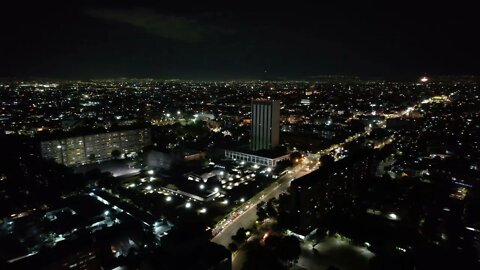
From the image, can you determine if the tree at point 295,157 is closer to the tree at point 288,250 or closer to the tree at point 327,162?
the tree at point 327,162

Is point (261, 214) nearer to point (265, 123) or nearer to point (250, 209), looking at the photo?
point (250, 209)

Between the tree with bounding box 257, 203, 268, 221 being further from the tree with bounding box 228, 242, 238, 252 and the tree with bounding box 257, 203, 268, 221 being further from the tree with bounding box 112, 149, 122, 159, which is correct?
the tree with bounding box 112, 149, 122, 159

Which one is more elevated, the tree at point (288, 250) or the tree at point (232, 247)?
the tree at point (288, 250)

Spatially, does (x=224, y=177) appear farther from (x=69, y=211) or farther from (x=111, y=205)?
(x=69, y=211)

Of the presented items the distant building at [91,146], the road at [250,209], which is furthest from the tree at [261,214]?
the distant building at [91,146]

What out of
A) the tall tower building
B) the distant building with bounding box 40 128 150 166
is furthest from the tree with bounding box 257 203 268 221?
the distant building with bounding box 40 128 150 166

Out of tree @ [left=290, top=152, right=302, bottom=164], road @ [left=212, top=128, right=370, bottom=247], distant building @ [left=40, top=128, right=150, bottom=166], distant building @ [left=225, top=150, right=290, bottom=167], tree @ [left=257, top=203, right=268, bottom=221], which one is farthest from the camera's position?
tree @ [left=290, top=152, right=302, bottom=164]
